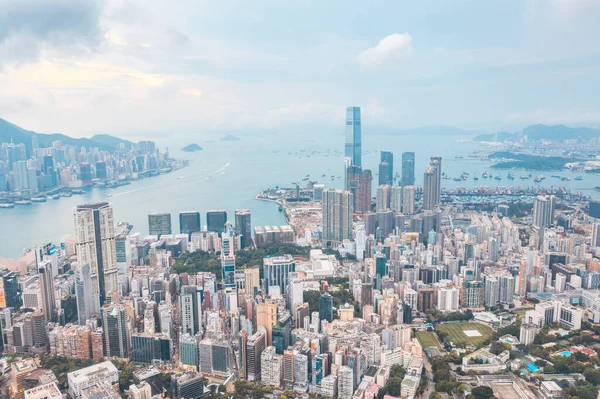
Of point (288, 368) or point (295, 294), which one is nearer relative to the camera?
point (288, 368)

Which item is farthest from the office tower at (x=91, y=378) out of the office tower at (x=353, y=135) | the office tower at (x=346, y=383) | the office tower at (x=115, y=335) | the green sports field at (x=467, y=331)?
the office tower at (x=353, y=135)

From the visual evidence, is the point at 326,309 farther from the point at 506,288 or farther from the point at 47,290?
the point at 47,290

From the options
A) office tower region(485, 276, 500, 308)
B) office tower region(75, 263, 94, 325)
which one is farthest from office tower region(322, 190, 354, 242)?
office tower region(75, 263, 94, 325)

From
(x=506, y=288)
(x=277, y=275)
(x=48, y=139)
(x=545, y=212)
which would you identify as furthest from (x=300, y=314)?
(x=48, y=139)

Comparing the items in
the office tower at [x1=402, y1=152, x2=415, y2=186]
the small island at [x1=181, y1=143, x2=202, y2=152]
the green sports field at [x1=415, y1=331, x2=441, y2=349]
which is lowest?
the green sports field at [x1=415, y1=331, x2=441, y2=349]

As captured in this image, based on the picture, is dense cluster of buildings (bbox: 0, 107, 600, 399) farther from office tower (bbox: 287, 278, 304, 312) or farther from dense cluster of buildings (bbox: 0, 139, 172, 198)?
dense cluster of buildings (bbox: 0, 139, 172, 198)

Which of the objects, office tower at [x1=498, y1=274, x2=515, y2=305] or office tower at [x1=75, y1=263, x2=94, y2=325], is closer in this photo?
office tower at [x1=75, y1=263, x2=94, y2=325]

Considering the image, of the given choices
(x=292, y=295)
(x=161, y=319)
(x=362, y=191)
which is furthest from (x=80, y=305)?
(x=362, y=191)
